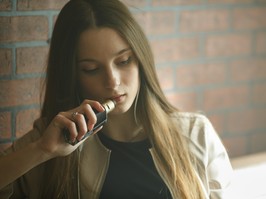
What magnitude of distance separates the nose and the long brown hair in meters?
0.09

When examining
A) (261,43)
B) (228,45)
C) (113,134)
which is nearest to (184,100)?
(228,45)

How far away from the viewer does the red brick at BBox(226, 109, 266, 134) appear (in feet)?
6.89

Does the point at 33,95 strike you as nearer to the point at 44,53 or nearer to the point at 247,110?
the point at 44,53

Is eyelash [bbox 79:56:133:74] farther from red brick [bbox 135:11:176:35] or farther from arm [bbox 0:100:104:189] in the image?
red brick [bbox 135:11:176:35]

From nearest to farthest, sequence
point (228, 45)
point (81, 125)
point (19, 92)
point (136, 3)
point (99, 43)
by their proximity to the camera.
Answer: point (81, 125) → point (99, 43) → point (19, 92) → point (136, 3) → point (228, 45)

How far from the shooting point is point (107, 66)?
138 centimetres

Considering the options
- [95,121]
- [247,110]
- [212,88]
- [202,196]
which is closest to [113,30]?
[95,121]

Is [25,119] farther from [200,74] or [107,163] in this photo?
[200,74]

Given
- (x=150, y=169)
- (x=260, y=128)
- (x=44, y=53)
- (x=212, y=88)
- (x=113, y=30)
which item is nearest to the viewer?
(x=113, y=30)

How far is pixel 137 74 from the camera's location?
1446mm

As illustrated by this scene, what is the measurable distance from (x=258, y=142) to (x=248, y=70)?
0.30 metres

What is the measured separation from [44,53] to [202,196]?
0.61m

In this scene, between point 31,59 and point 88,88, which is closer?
point 88,88

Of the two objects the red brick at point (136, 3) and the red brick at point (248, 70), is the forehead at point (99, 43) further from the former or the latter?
the red brick at point (248, 70)
